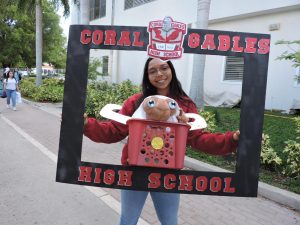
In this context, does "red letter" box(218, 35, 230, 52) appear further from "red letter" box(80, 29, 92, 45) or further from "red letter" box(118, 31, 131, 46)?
"red letter" box(80, 29, 92, 45)

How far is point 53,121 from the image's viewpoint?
986 cm

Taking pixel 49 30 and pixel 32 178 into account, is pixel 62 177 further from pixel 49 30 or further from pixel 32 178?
pixel 49 30

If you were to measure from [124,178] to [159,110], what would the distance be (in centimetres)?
51

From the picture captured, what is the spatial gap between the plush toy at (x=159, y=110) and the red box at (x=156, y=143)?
4cm

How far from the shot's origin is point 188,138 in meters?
2.00

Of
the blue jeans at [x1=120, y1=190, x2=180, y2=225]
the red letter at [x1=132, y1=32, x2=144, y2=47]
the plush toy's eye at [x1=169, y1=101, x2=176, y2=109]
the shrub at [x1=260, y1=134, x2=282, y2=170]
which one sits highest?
the red letter at [x1=132, y1=32, x2=144, y2=47]

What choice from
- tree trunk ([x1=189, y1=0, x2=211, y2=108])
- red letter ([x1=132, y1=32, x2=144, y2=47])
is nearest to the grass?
tree trunk ([x1=189, y1=0, x2=211, y2=108])

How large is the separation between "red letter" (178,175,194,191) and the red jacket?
0.68 ft

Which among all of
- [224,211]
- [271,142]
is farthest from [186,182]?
[271,142]

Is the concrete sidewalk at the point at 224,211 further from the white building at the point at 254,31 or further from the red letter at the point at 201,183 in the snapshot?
the white building at the point at 254,31

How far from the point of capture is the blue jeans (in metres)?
2.09

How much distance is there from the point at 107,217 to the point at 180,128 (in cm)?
212

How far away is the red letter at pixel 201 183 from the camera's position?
1953 millimetres

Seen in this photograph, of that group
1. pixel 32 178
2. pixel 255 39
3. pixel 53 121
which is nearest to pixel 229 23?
pixel 53 121
